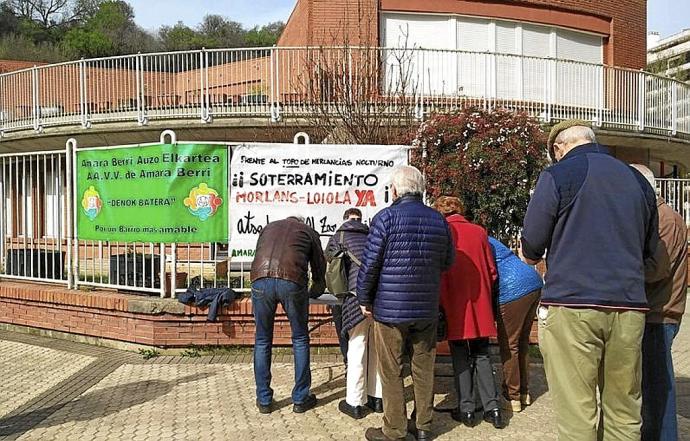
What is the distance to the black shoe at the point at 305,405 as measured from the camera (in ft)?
18.4

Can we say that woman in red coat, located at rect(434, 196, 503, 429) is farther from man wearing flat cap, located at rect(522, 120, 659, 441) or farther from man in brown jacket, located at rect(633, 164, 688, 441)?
man wearing flat cap, located at rect(522, 120, 659, 441)

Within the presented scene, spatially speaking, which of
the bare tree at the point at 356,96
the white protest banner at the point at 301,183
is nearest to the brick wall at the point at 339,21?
the bare tree at the point at 356,96

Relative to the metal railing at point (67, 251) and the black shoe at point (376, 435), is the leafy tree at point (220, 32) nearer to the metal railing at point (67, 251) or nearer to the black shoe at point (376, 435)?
the metal railing at point (67, 251)

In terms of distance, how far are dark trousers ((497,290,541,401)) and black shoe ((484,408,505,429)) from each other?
0.42 m

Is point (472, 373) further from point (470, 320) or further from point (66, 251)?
point (66, 251)

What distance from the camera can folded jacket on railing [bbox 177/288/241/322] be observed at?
724cm

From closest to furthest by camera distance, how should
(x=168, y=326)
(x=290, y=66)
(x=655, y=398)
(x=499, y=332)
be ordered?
(x=655, y=398) → (x=499, y=332) → (x=168, y=326) → (x=290, y=66)

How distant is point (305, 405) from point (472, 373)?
4.61 feet

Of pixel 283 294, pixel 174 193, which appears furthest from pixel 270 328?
pixel 174 193

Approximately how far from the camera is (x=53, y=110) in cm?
1541

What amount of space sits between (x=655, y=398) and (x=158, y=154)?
552cm

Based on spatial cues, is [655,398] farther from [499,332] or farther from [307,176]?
[307,176]

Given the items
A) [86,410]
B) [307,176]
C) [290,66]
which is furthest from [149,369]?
[290,66]

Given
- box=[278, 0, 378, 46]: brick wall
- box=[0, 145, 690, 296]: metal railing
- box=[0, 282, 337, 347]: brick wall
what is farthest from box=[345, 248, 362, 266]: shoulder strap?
box=[278, 0, 378, 46]: brick wall
